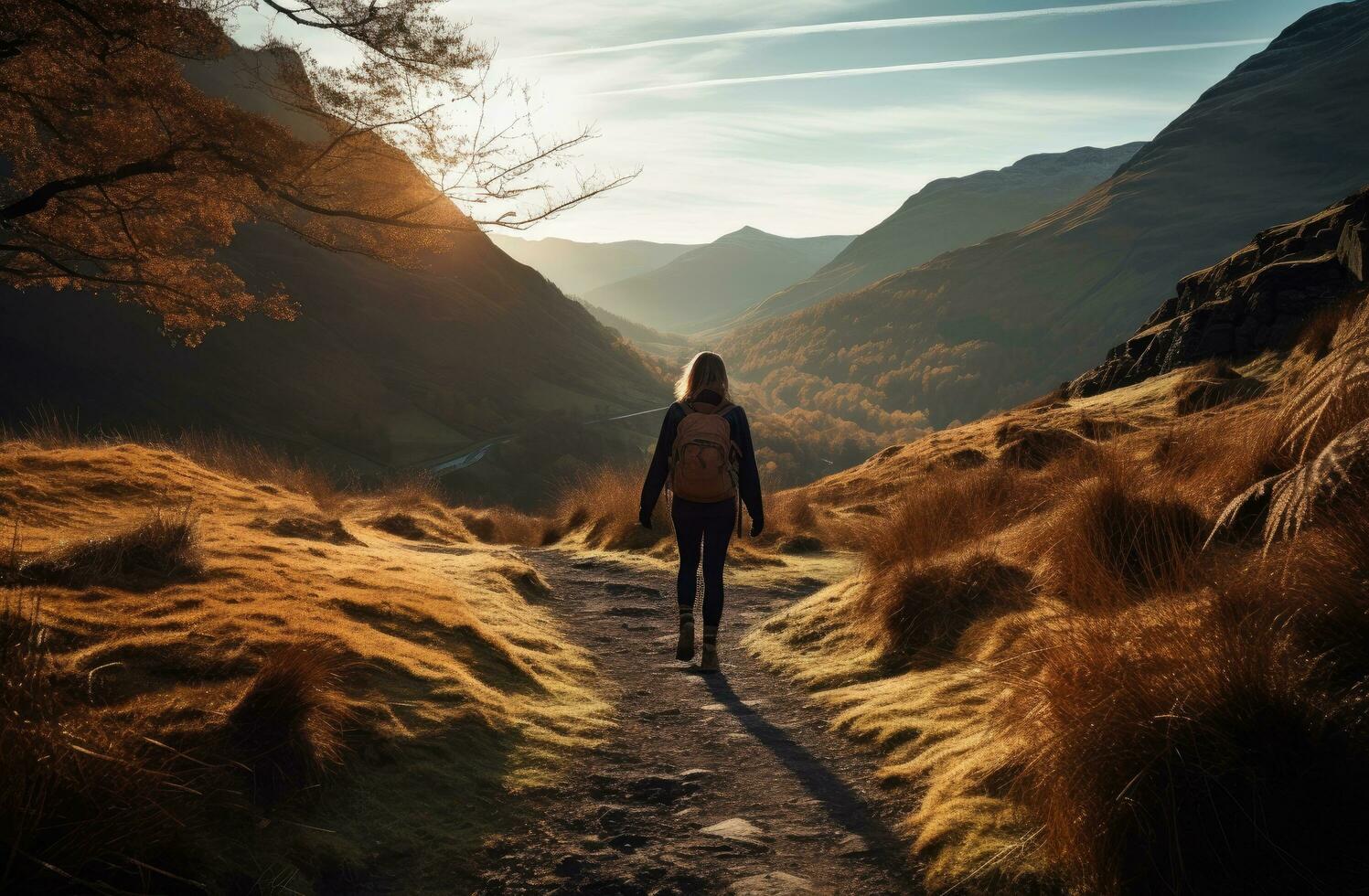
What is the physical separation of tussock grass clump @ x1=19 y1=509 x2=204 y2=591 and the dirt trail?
132 inches

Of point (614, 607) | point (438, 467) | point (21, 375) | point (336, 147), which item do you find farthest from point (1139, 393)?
point (21, 375)

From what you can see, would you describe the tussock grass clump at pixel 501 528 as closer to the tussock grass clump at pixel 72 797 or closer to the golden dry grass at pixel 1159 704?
the golden dry grass at pixel 1159 704

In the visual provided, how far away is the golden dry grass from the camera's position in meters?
2.95

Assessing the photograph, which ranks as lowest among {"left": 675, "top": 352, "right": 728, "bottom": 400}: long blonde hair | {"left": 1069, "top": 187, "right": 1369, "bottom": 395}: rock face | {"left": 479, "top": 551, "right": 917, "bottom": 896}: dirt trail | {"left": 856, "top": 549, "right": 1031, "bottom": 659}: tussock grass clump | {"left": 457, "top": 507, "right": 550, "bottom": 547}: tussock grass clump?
{"left": 457, "top": 507, "right": 550, "bottom": 547}: tussock grass clump

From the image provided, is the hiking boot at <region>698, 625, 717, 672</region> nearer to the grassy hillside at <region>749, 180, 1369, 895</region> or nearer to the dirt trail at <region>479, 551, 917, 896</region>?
the dirt trail at <region>479, 551, 917, 896</region>

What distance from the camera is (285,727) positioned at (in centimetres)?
409

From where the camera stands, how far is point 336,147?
40.5 feet

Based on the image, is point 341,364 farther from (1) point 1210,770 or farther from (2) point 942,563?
(1) point 1210,770

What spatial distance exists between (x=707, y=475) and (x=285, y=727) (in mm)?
3773

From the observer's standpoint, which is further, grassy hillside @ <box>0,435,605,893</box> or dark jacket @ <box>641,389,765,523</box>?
dark jacket @ <box>641,389,765,523</box>

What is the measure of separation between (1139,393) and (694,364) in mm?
13991

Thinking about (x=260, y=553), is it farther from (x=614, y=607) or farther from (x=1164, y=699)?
(x=1164, y=699)

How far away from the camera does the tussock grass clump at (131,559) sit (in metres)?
5.39

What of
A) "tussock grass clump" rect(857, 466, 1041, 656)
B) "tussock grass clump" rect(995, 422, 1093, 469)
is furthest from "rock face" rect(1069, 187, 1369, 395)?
"tussock grass clump" rect(857, 466, 1041, 656)
